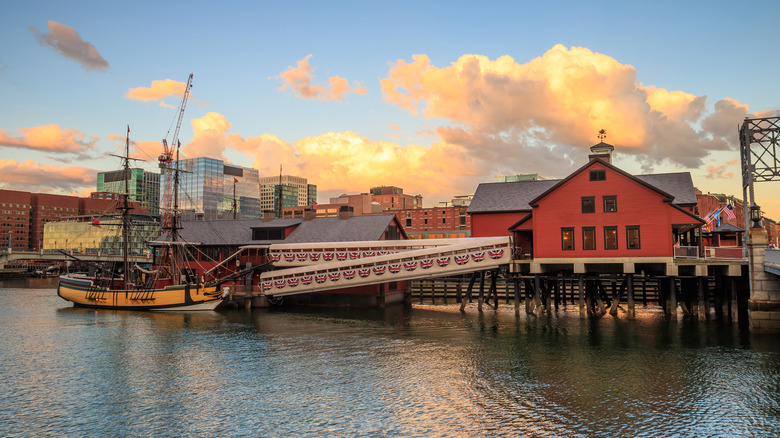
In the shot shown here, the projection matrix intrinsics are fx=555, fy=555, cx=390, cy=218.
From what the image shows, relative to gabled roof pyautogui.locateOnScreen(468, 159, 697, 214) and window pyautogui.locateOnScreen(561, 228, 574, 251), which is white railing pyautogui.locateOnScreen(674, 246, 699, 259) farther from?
gabled roof pyautogui.locateOnScreen(468, 159, 697, 214)

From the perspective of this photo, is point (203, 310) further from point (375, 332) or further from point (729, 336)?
point (729, 336)

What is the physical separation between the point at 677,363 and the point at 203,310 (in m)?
43.7

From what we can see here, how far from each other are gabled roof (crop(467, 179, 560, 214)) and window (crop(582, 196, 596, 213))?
13.3 meters

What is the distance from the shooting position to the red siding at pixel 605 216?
43.2m

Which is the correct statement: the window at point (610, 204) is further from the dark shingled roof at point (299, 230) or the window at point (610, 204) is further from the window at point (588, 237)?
the dark shingled roof at point (299, 230)

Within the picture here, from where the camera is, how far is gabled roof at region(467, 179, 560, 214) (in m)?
60.3

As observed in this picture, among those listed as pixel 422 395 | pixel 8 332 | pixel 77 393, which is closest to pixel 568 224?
pixel 422 395

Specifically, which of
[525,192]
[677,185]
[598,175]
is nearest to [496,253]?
[598,175]

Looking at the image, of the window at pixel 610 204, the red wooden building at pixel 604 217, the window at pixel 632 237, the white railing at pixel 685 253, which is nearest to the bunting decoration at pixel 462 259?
the red wooden building at pixel 604 217

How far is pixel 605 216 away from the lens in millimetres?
44469

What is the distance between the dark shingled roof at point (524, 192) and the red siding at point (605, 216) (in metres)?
10.7

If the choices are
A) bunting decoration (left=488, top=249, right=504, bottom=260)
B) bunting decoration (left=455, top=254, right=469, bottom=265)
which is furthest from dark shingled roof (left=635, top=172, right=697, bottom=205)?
bunting decoration (left=455, top=254, right=469, bottom=265)

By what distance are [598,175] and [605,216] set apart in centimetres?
336

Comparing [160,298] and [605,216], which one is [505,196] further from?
[160,298]
